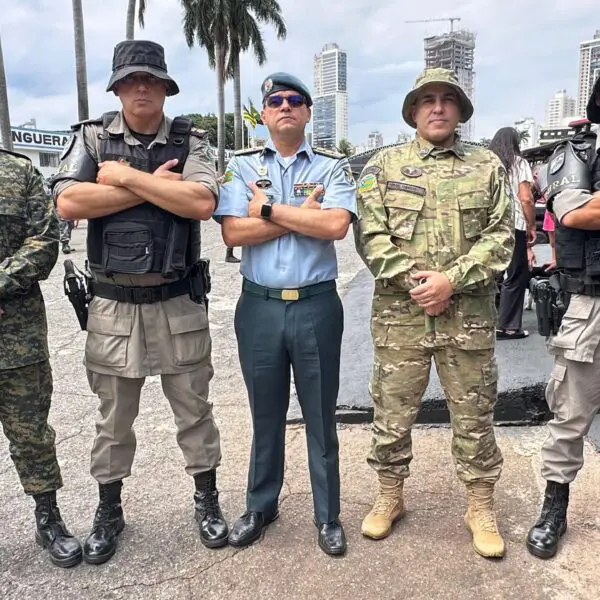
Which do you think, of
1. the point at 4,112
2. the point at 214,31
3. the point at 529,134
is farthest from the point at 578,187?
the point at 529,134

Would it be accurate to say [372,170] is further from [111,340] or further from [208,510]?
[208,510]

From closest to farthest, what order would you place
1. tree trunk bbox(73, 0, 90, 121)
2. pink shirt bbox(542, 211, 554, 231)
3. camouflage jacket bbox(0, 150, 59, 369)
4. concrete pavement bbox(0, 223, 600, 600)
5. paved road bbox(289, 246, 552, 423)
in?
concrete pavement bbox(0, 223, 600, 600)
camouflage jacket bbox(0, 150, 59, 369)
pink shirt bbox(542, 211, 554, 231)
paved road bbox(289, 246, 552, 423)
tree trunk bbox(73, 0, 90, 121)

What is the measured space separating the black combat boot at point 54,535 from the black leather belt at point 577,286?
2.49 m

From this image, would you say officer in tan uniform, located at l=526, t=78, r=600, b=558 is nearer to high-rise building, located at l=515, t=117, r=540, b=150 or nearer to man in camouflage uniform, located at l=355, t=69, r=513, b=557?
man in camouflage uniform, located at l=355, t=69, r=513, b=557

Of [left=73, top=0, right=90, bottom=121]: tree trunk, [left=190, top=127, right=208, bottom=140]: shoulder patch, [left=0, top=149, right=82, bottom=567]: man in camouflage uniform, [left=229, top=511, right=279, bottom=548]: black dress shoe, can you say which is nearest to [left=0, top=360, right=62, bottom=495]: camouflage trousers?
[left=0, top=149, right=82, bottom=567]: man in camouflage uniform

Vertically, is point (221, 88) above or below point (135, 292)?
above

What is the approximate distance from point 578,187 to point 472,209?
17.7 inches

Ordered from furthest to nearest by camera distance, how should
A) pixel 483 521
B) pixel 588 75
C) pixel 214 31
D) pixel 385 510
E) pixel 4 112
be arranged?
pixel 214 31
pixel 4 112
pixel 588 75
pixel 385 510
pixel 483 521

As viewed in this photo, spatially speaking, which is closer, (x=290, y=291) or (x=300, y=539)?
(x=290, y=291)

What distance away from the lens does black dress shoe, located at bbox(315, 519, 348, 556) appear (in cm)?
249

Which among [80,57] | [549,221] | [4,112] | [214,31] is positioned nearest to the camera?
[549,221]

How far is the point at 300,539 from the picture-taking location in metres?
2.62

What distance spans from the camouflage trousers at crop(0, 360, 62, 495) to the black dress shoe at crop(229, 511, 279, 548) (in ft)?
2.81

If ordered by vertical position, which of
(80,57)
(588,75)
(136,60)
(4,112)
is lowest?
(136,60)
